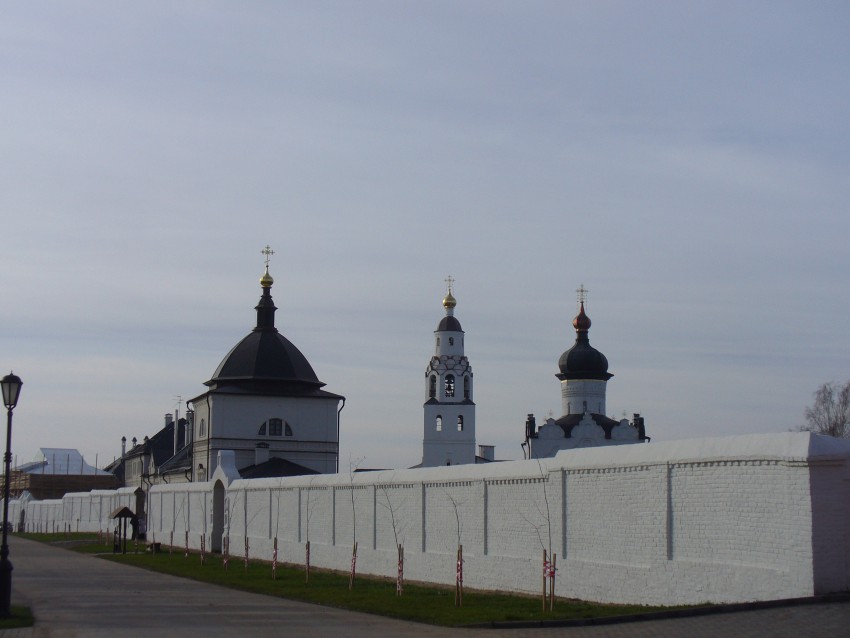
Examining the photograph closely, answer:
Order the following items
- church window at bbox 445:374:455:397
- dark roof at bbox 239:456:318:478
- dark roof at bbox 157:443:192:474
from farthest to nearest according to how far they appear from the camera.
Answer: church window at bbox 445:374:455:397 < dark roof at bbox 157:443:192:474 < dark roof at bbox 239:456:318:478

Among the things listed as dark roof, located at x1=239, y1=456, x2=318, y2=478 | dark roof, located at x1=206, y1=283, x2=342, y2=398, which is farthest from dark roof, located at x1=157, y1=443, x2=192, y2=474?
dark roof, located at x1=239, y1=456, x2=318, y2=478

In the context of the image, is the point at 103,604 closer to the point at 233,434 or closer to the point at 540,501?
the point at 540,501

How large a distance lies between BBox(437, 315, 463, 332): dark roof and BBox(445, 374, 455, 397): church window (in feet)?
10.0

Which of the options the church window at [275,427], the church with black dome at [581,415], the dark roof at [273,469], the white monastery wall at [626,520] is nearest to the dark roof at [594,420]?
the church with black dome at [581,415]

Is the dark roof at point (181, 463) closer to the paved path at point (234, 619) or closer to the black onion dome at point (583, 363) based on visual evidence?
the black onion dome at point (583, 363)

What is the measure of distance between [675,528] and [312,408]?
41205 millimetres

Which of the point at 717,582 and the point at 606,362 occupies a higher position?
the point at 606,362

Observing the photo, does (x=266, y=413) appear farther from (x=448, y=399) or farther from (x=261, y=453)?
(x=448, y=399)

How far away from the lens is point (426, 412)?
247 ft

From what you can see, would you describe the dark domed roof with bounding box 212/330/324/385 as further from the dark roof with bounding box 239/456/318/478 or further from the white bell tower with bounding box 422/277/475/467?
the white bell tower with bounding box 422/277/475/467

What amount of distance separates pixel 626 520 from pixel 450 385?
56.9 m

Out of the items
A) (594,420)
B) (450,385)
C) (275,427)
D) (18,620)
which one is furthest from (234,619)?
(450,385)

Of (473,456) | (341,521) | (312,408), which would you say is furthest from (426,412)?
(341,521)

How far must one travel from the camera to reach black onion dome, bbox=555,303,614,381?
7406 cm
